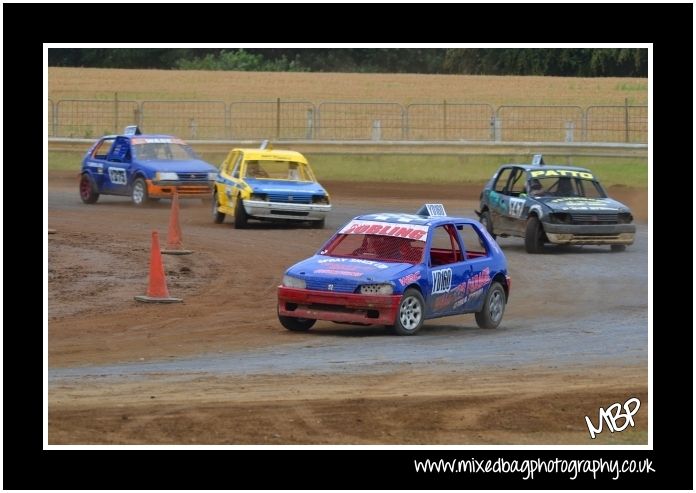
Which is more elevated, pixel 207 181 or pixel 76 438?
pixel 207 181

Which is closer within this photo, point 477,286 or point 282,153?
point 477,286

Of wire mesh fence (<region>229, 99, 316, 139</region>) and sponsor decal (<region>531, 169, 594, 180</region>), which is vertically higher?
wire mesh fence (<region>229, 99, 316, 139</region>)

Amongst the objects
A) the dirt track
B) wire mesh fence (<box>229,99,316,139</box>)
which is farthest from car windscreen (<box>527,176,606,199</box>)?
wire mesh fence (<box>229,99,316,139</box>)

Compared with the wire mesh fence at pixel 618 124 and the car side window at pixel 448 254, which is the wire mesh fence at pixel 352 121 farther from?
the car side window at pixel 448 254

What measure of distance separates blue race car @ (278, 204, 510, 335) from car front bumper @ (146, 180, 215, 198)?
1318cm

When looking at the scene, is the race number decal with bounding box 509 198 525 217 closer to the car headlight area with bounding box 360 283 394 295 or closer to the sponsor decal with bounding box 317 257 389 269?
the sponsor decal with bounding box 317 257 389 269

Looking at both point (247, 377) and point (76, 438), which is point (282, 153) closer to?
point (247, 377)

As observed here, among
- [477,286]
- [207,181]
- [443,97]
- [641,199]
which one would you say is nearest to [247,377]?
[477,286]

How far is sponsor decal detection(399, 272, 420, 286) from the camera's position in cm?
1429

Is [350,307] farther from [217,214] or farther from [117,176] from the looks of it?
[117,176]

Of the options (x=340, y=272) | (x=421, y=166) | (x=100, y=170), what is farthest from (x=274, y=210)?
(x=421, y=166)

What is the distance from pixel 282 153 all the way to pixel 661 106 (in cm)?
1332

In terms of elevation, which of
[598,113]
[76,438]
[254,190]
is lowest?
[76,438]

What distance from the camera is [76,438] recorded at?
9.61 m
